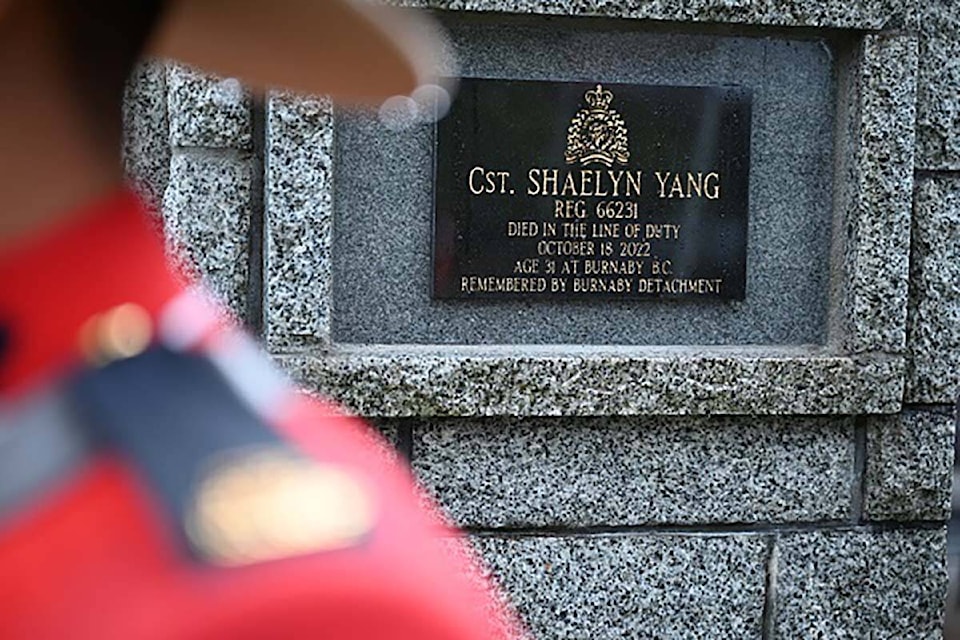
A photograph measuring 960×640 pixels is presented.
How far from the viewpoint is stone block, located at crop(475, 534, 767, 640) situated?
4.19 m

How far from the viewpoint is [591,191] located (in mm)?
4266

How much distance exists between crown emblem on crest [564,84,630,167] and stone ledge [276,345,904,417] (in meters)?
0.57

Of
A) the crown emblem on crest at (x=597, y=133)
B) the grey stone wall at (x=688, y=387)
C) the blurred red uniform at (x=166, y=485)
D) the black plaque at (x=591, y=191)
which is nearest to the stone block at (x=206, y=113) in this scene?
the grey stone wall at (x=688, y=387)

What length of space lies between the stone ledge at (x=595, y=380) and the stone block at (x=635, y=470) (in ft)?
0.25

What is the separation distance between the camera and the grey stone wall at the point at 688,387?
3994 millimetres

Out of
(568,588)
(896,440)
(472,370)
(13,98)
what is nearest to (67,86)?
(13,98)

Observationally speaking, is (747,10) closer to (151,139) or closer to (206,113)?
(206,113)

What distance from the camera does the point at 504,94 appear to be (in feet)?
13.7

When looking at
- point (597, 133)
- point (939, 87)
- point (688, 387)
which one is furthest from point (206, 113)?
point (939, 87)

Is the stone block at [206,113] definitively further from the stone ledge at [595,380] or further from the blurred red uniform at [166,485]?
the blurred red uniform at [166,485]

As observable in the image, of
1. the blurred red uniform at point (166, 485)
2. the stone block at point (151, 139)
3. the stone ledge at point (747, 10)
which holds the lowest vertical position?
the blurred red uniform at point (166, 485)

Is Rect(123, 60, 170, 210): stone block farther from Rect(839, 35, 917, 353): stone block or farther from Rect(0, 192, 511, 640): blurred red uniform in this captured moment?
Rect(0, 192, 511, 640): blurred red uniform

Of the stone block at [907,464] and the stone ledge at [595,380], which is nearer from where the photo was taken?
the stone ledge at [595,380]

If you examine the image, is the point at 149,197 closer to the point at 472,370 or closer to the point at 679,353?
the point at 472,370
